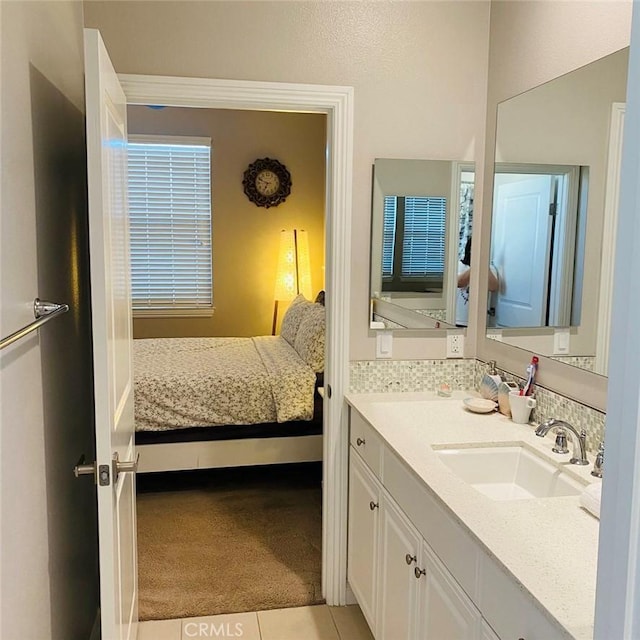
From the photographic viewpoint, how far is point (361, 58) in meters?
2.47

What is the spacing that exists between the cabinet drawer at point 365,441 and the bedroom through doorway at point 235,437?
0.78 m

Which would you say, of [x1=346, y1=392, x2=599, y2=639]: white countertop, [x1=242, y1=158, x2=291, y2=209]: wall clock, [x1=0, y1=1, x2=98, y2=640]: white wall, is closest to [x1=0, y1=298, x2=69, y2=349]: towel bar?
[x1=0, y1=1, x2=98, y2=640]: white wall

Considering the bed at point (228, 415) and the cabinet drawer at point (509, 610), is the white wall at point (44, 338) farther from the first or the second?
the bed at point (228, 415)

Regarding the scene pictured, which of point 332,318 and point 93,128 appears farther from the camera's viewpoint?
point 332,318

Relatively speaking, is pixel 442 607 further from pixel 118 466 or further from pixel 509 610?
pixel 118 466

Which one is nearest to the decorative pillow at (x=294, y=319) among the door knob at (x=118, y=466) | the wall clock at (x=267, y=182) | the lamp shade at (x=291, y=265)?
the lamp shade at (x=291, y=265)

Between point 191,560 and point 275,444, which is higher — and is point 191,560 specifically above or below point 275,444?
below

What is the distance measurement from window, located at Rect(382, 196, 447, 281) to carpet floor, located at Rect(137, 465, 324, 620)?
147 cm

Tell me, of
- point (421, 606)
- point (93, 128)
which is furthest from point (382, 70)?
point (421, 606)

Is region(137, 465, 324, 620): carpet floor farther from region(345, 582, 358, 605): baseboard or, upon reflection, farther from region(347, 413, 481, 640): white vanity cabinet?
region(347, 413, 481, 640): white vanity cabinet

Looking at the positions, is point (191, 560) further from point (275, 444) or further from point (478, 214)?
point (478, 214)

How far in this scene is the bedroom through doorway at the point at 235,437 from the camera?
293 cm

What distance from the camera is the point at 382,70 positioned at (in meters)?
2.49

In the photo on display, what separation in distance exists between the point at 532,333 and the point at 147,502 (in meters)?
2.54
